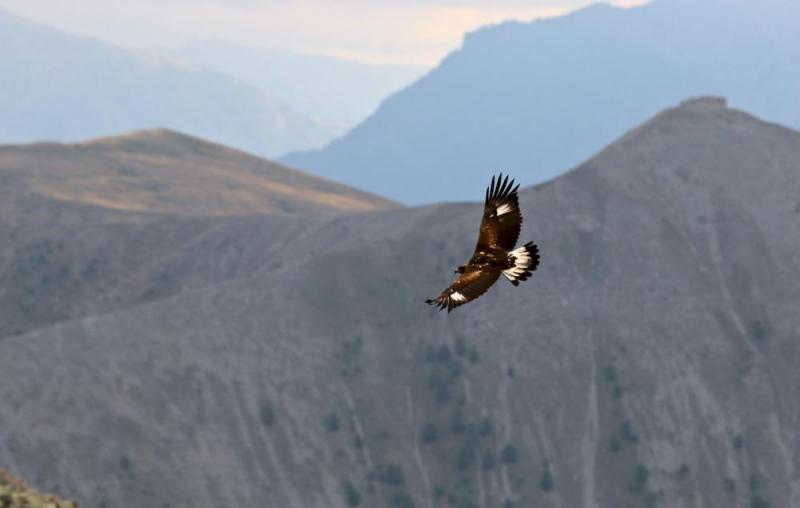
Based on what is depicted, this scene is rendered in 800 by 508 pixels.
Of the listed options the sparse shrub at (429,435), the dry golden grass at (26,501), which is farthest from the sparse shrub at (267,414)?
the dry golden grass at (26,501)

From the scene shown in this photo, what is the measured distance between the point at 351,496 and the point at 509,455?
57.7 ft

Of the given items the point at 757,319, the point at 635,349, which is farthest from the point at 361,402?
the point at 757,319

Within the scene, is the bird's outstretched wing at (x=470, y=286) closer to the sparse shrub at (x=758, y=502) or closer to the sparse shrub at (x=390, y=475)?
the sparse shrub at (x=390, y=475)

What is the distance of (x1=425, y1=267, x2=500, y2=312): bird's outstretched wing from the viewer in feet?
112

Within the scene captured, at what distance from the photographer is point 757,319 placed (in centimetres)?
18550

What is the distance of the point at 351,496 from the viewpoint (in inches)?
6521

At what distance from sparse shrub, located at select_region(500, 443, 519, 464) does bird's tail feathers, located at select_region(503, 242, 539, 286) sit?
138380 mm

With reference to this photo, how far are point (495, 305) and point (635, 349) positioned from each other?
17.1 meters

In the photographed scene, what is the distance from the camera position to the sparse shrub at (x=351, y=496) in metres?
165

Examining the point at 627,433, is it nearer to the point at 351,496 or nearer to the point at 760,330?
the point at 760,330

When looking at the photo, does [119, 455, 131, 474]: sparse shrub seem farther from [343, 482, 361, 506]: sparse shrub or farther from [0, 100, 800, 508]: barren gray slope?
[343, 482, 361, 506]: sparse shrub

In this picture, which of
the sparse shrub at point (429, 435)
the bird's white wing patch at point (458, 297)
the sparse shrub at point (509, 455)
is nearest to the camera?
the bird's white wing patch at point (458, 297)

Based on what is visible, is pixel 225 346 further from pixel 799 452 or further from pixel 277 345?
pixel 799 452

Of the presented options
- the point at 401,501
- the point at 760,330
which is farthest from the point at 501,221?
the point at 760,330
